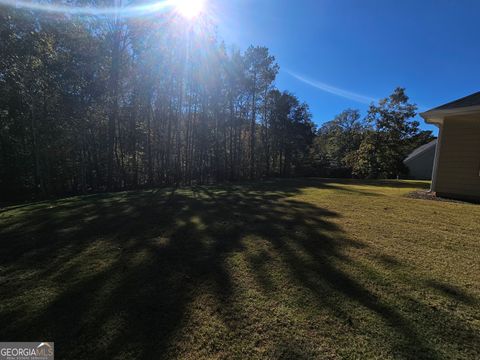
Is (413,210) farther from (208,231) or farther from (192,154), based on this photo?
(192,154)

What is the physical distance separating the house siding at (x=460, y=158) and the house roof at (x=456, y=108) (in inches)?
12.4

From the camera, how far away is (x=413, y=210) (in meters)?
5.20

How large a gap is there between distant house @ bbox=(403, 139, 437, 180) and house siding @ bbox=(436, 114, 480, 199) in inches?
836

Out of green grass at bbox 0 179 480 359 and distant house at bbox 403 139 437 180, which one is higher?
distant house at bbox 403 139 437 180

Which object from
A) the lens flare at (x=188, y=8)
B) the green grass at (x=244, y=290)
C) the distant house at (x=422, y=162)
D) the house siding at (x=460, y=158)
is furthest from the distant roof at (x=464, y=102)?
the distant house at (x=422, y=162)

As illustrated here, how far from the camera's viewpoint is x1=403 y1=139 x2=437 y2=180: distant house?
24172 mm

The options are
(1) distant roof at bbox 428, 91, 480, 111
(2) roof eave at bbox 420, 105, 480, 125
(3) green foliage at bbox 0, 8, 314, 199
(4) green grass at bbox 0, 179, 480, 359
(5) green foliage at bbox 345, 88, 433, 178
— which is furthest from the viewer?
(5) green foliage at bbox 345, 88, 433, 178

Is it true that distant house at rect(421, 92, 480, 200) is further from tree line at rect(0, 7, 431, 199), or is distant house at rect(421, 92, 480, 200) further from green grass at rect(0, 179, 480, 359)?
tree line at rect(0, 7, 431, 199)

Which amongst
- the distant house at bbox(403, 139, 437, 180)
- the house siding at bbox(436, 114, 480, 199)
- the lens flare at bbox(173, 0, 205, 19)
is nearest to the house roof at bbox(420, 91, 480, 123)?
the house siding at bbox(436, 114, 480, 199)

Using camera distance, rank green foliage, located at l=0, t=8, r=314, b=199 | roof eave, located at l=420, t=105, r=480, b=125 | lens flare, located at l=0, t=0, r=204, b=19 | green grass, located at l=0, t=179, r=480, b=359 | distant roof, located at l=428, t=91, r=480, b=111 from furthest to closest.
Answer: green foliage, located at l=0, t=8, r=314, b=199 → lens flare, located at l=0, t=0, r=204, b=19 → distant roof, located at l=428, t=91, r=480, b=111 → roof eave, located at l=420, t=105, r=480, b=125 → green grass, located at l=0, t=179, r=480, b=359

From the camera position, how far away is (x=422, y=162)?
81.4 feet

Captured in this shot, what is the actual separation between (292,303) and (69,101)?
14.5m

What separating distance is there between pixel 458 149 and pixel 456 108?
122 centimetres

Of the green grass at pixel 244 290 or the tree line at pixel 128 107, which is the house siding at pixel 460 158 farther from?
the tree line at pixel 128 107
